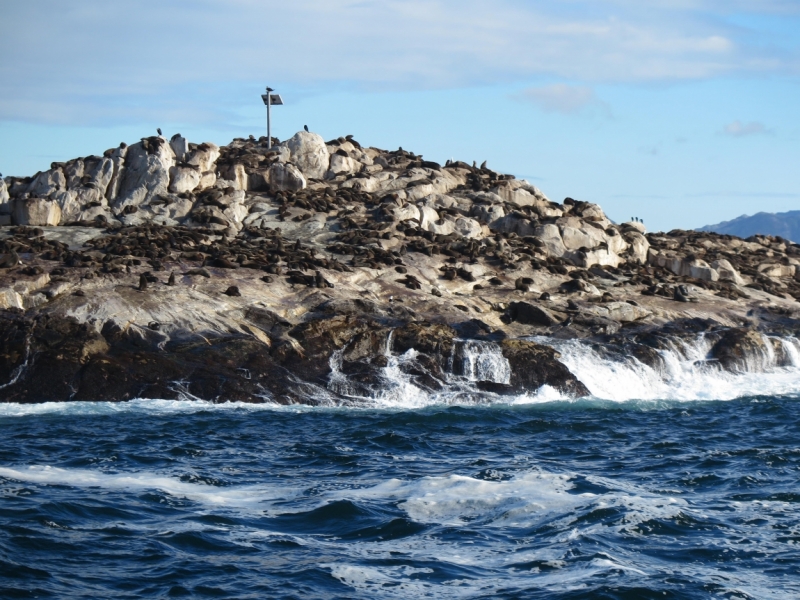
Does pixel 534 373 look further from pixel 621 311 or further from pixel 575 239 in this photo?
pixel 575 239

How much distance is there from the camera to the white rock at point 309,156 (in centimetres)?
6419

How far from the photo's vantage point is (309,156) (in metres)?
64.4

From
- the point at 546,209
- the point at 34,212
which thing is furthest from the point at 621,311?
the point at 34,212

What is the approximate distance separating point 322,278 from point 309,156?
2332 cm

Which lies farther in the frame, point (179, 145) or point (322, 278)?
point (179, 145)

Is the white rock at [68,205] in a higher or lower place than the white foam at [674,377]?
higher

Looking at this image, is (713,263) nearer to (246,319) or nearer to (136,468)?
(246,319)

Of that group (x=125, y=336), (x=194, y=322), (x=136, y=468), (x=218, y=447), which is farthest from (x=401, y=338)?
(x=136, y=468)

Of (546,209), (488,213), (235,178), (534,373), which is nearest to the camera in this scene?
(534,373)

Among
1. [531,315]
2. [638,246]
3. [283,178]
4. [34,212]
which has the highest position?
[283,178]

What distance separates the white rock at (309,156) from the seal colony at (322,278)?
3.8 inches

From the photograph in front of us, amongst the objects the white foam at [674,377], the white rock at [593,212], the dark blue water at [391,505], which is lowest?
the dark blue water at [391,505]

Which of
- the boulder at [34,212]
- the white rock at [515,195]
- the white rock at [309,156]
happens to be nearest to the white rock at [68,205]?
the boulder at [34,212]

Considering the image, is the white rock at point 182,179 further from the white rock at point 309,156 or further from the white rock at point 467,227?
the white rock at point 467,227
